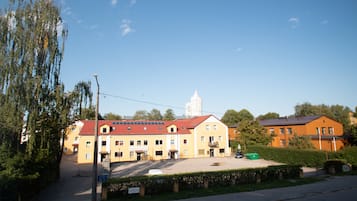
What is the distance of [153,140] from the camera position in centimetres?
4047

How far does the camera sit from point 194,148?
4231 cm

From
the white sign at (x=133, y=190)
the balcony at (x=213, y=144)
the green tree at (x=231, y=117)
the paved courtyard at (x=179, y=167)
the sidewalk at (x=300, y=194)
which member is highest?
the green tree at (x=231, y=117)

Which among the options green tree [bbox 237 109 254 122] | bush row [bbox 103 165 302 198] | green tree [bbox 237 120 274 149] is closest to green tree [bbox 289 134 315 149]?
green tree [bbox 237 120 274 149]

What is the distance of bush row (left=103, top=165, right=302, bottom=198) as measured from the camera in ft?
47.2

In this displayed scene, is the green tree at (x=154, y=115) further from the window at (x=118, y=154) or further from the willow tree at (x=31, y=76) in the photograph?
the willow tree at (x=31, y=76)

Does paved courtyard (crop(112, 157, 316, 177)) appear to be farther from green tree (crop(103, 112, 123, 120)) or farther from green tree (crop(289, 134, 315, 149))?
green tree (crop(103, 112, 123, 120))

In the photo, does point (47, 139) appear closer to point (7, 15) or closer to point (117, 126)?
point (7, 15)

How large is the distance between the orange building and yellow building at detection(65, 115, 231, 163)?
1139 centimetres

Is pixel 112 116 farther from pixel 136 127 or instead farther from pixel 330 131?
pixel 330 131

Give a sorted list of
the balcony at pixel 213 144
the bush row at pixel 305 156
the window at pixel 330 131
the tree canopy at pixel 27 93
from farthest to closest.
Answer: the balcony at pixel 213 144 → the window at pixel 330 131 → the bush row at pixel 305 156 → the tree canopy at pixel 27 93

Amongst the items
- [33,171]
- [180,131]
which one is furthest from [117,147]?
[33,171]

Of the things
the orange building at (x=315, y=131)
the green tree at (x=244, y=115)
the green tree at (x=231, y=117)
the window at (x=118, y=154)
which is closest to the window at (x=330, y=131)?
the orange building at (x=315, y=131)

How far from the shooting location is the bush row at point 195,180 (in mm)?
14383

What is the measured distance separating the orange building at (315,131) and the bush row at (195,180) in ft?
70.3
